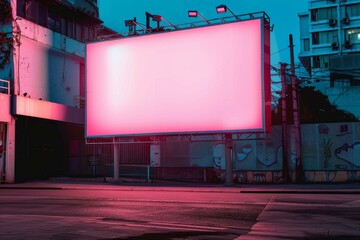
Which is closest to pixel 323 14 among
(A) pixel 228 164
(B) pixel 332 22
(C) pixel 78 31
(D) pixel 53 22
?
(B) pixel 332 22

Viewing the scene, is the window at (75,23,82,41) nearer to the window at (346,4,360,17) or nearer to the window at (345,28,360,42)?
the window at (345,28,360,42)

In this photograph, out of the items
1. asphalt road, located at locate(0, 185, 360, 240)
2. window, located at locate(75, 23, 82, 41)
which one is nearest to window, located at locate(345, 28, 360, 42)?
window, located at locate(75, 23, 82, 41)

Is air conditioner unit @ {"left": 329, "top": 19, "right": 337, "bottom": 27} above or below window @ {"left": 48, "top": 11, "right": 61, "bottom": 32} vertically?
above

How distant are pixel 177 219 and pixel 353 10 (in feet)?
257

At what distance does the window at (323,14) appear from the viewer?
82875 millimetres

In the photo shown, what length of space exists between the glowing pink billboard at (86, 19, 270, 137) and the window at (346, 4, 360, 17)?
61.9 meters

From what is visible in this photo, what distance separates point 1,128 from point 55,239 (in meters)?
22.9

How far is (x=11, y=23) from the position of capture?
3155 centimetres

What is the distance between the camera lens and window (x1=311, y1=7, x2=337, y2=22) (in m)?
82.9

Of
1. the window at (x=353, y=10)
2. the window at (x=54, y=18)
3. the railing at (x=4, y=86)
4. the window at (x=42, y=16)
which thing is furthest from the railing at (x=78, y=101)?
the window at (x=353, y=10)

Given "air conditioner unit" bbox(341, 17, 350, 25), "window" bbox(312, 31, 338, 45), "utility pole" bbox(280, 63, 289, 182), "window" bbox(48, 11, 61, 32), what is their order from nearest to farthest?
"utility pole" bbox(280, 63, 289, 182), "window" bbox(48, 11, 61, 32), "air conditioner unit" bbox(341, 17, 350, 25), "window" bbox(312, 31, 338, 45)

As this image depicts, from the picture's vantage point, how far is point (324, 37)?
3300 inches

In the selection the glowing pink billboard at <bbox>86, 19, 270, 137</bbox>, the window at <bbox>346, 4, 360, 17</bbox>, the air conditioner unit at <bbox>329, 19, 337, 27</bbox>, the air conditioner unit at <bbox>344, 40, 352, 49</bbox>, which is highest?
the window at <bbox>346, 4, 360, 17</bbox>

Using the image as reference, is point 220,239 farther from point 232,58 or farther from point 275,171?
point 275,171
